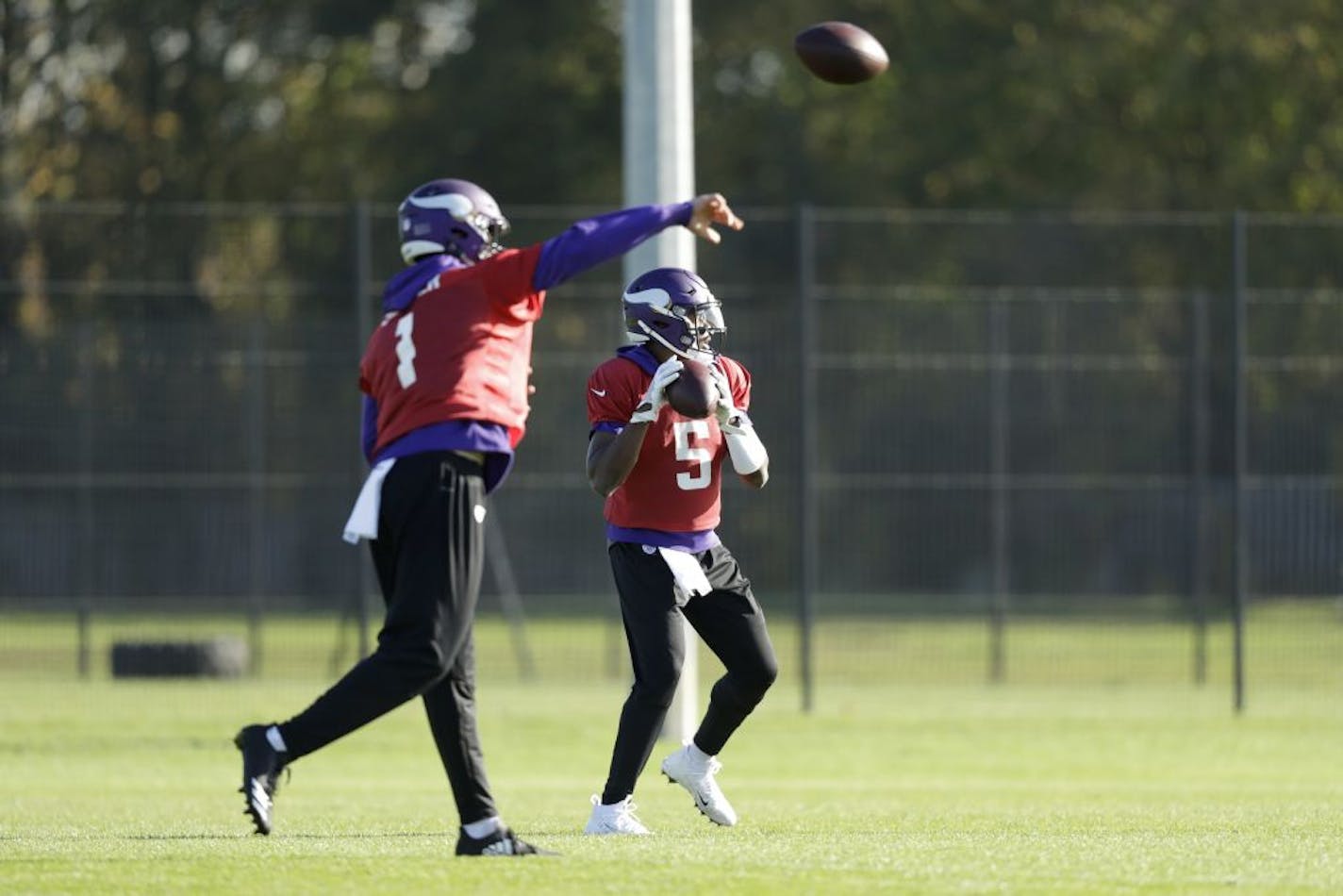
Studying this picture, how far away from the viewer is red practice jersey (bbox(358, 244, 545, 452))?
23.8 ft

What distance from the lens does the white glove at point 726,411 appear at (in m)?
8.45

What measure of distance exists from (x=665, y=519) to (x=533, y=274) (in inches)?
74.1

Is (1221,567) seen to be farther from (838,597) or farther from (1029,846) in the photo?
(1029,846)

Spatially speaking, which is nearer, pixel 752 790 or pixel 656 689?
pixel 656 689

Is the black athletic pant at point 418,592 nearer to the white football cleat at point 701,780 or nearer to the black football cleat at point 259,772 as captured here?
the black football cleat at point 259,772

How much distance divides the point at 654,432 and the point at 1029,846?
2.09 m

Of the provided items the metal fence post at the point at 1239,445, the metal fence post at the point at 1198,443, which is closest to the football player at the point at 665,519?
the metal fence post at the point at 1239,445

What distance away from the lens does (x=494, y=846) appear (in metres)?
7.38

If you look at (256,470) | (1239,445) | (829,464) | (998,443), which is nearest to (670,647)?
(1239,445)

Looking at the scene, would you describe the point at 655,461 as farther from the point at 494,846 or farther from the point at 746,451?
the point at 494,846

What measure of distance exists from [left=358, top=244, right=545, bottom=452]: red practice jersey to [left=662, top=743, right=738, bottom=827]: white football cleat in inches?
89.0

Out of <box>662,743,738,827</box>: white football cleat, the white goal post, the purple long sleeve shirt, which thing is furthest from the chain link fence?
the purple long sleeve shirt

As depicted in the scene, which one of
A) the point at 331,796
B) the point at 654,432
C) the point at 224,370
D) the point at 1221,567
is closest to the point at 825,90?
the point at 1221,567

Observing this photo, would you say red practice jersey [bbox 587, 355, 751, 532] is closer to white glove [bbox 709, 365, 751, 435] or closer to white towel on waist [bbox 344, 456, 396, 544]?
white glove [bbox 709, 365, 751, 435]
